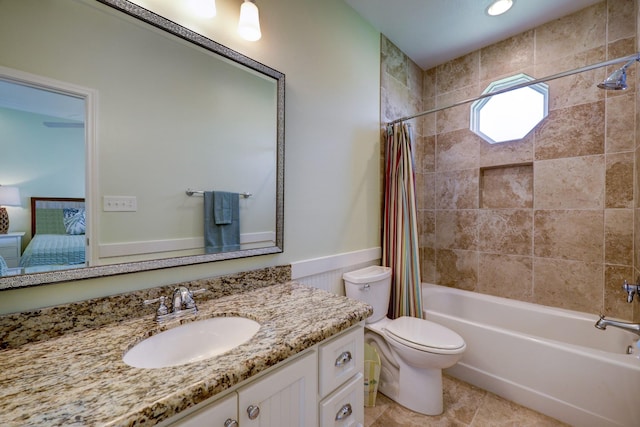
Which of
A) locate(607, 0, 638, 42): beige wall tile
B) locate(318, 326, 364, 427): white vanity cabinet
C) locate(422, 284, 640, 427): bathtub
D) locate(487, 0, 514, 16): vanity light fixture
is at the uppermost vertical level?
locate(487, 0, 514, 16): vanity light fixture

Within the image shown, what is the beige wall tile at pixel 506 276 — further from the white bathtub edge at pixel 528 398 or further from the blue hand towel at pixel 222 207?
the blue hand towel at pixel 222 207

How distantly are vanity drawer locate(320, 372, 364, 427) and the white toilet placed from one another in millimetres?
587

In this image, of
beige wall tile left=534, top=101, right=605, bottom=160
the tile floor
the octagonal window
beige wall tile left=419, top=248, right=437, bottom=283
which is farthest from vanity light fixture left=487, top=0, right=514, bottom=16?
the tile floor

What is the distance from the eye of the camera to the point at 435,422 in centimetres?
149

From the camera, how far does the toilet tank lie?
1696mm

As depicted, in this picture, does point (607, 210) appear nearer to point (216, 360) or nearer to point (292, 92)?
point (292, 92)

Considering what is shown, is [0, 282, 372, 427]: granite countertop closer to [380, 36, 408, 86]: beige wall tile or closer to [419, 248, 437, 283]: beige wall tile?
[419, 248, 437, 283]: beige wall tile

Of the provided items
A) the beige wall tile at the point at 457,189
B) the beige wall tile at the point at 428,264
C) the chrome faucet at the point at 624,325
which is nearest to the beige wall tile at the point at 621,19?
the beige wall tile at the point at 457,189

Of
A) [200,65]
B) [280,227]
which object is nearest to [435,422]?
[280,227]

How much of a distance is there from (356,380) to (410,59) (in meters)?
2.69

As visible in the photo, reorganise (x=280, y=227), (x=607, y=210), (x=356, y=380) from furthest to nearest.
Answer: (x=607, y=210)
(x=280, y=227)
(x=356, y=380)

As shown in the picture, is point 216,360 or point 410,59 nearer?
point 216,360

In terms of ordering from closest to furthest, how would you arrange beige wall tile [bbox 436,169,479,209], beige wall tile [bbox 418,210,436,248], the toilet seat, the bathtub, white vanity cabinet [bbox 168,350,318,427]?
white vanity cabinet [bbox 168,350,318,427] < the bathtub < the toilet seat < beige wall tile [bbox 436,169,479,209] < beige wall tile [bbox 418,210,436,248]

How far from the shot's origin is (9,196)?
2.39 ft
